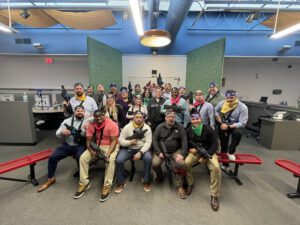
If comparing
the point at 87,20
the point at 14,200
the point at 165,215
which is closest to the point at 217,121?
the point at 165,215

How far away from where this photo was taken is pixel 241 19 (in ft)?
17.8

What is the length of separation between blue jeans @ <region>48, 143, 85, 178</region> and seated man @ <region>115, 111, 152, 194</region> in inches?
25.0

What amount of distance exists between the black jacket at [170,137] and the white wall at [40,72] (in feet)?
15.0

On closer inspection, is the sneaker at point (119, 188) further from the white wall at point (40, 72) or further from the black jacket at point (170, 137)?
the white wall at point (40, 72)

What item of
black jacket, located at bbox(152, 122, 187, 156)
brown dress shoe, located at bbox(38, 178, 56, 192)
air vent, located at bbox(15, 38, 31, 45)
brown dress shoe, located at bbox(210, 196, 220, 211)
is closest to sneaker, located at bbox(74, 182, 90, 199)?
brown dress shoe, located at bbox(38, 178, 56, 192)

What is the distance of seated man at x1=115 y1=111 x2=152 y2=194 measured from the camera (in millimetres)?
2139

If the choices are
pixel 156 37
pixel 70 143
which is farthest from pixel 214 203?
pixel 156 37

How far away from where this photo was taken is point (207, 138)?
2.13 meters

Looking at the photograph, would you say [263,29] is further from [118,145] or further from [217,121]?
[118,145]

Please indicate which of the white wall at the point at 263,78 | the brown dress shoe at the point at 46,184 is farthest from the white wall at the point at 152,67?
the brown dress shoe at the point at 46,184

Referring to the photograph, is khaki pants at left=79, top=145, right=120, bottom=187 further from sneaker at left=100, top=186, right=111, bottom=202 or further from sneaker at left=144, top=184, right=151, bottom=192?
sneaker at left=144, top=184, right=151, bottom=192

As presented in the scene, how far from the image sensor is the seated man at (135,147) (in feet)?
7.02

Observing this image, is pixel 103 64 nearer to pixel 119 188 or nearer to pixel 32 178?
pixel 32 178

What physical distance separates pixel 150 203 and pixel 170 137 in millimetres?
905
